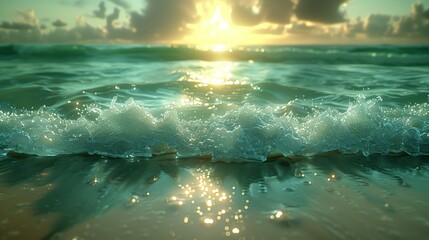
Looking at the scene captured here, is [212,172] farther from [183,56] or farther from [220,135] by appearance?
[183,56]

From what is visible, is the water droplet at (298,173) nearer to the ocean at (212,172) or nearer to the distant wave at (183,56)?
the ocean at (212,172)

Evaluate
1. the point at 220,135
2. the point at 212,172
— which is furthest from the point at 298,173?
the point at 220,135

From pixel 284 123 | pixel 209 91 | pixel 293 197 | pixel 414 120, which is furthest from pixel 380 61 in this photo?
pixel 293 197

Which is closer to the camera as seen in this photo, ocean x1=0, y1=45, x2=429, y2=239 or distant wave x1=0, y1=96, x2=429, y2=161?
ocean x1=0, y1=45, x2=429, y2=239

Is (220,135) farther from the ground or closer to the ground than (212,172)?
farther from the ground

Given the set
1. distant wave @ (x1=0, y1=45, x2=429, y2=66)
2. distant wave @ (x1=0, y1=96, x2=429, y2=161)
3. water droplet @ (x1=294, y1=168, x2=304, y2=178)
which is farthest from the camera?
distant wave @ (x1=0, y1=45, x2=429, y2=66)

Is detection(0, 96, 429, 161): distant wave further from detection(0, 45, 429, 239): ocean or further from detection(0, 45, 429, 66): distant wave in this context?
detection(0, 45, 429, 66): distant wave

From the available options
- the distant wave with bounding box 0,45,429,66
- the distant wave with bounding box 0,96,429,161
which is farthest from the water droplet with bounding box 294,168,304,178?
the distant wave with bounding box 0,45,429,66
